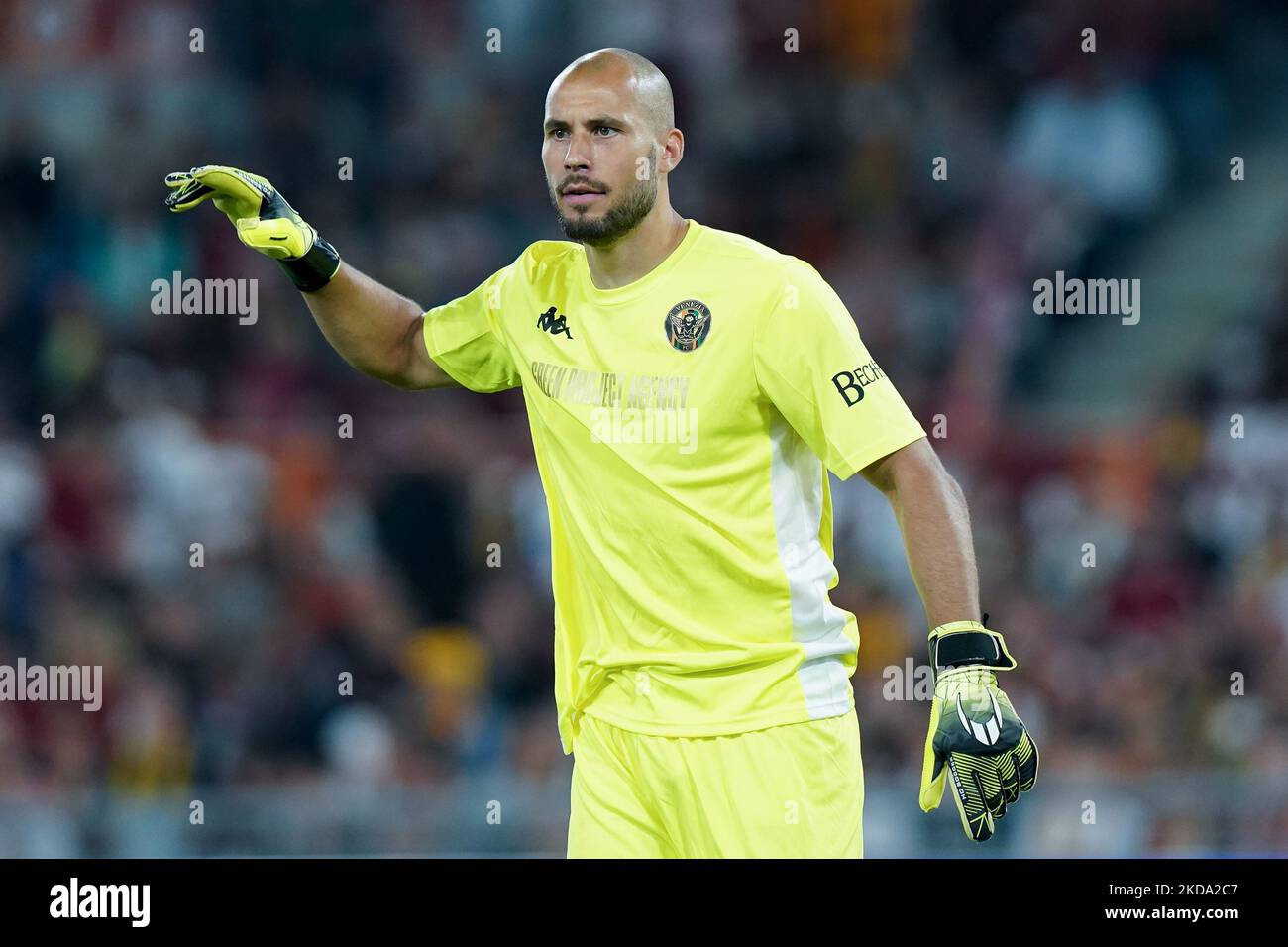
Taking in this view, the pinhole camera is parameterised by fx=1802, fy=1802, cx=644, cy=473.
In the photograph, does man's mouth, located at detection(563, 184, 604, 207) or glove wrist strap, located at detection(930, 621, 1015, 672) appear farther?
man's mouth, located at detection(563, 184, 604, 207)

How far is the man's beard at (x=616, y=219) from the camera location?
4.05 meters

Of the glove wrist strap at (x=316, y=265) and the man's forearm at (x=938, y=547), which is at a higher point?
the glove wrist strap at (x=316, y=265)

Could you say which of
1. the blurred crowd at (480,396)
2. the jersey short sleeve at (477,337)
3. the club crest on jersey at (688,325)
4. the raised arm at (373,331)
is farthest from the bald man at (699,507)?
the blurred crowd at (480,396)

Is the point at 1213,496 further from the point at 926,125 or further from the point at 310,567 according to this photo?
the point at 310,567

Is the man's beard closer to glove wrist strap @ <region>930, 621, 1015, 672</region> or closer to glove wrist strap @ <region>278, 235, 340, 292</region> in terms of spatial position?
glove wrist strap @ <region>278, 235, 340, 292</region>

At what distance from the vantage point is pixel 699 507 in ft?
13.0

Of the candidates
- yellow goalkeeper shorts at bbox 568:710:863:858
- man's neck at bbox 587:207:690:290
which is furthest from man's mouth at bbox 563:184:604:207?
yellow goalkeeper shorts at bbox 568:710:863:858

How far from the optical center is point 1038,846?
673 centimetres

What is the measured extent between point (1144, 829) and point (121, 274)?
5709 mm

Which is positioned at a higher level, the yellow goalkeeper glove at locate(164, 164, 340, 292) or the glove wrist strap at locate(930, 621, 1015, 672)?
the yellow goalkeeper glove at locate(164, 164, 340, 292)

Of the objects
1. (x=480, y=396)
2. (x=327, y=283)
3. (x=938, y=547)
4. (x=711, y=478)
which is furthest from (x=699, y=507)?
(x=480, y=396)

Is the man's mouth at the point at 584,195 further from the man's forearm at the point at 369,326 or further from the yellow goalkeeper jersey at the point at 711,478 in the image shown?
the man's forearm at the point at 369,326

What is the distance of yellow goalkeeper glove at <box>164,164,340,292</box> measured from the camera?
4.45 meters

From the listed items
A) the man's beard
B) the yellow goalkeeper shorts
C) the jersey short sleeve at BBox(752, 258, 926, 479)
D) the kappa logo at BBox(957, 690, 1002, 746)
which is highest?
the man's beard
